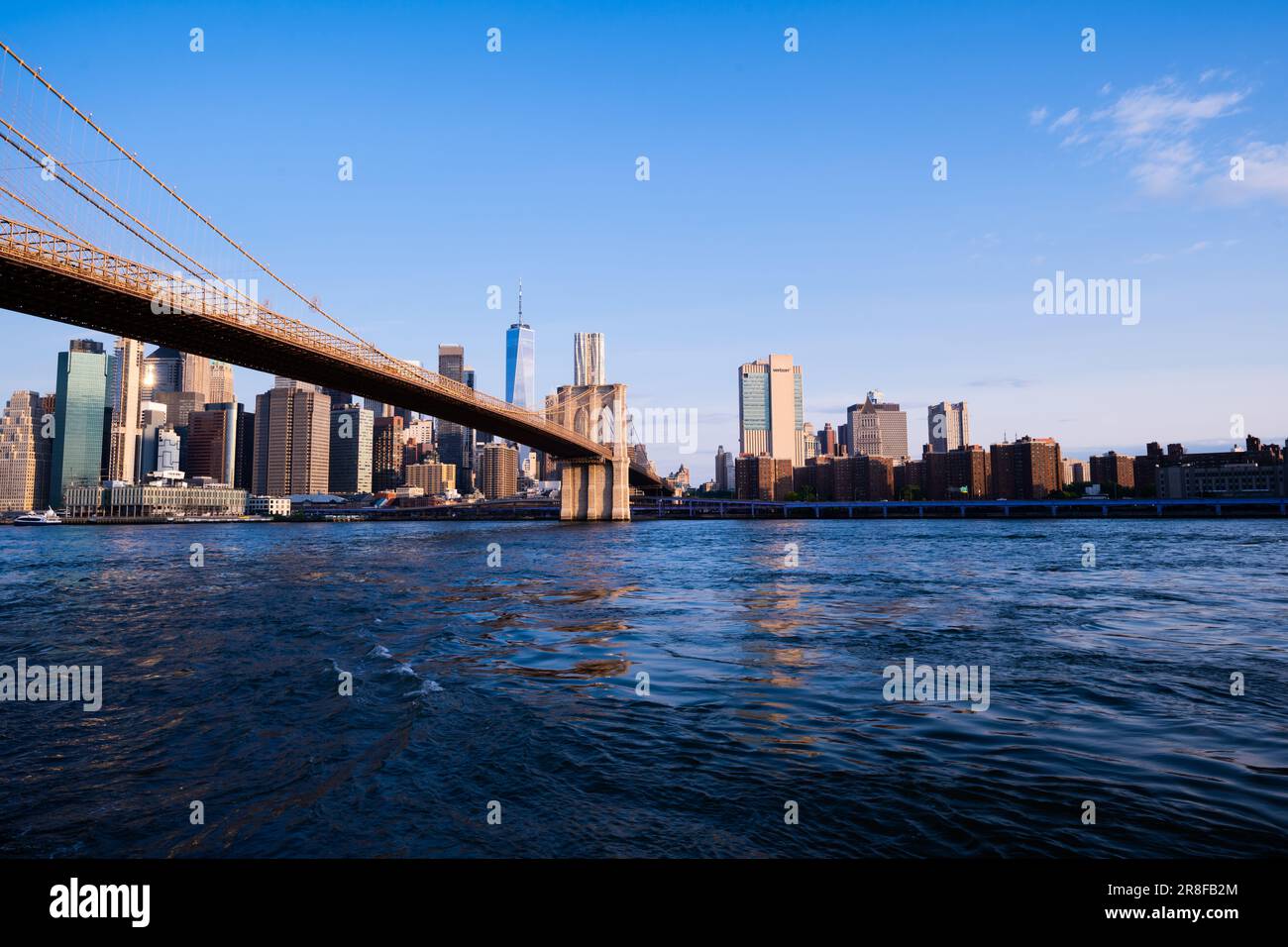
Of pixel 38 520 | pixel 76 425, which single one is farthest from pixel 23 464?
pixel 38 520

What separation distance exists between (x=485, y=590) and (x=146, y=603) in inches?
384

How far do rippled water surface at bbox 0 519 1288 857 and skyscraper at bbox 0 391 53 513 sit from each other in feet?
729

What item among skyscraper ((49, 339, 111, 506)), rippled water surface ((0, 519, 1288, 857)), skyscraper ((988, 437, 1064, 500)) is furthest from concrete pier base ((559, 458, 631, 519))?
skyscraper ((49, 339, 111, 506))

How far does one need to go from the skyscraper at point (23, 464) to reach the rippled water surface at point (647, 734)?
22212 cm

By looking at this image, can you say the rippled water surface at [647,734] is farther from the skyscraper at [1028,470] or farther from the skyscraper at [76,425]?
the skyscraper at [76,425]

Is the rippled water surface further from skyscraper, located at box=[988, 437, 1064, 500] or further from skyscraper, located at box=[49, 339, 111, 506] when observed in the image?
skyscraper, located at box=[49, 339, 111, 506]

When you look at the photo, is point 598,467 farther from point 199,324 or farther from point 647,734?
point 647,734

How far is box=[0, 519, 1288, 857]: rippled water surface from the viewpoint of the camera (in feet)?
18.4

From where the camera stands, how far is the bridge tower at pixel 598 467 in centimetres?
10638

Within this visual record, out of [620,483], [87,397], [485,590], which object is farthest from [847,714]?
[87,397]

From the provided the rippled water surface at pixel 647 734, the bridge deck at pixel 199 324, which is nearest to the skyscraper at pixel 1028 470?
the bridge deck at pixel 199 324

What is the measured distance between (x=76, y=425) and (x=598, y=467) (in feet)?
550
